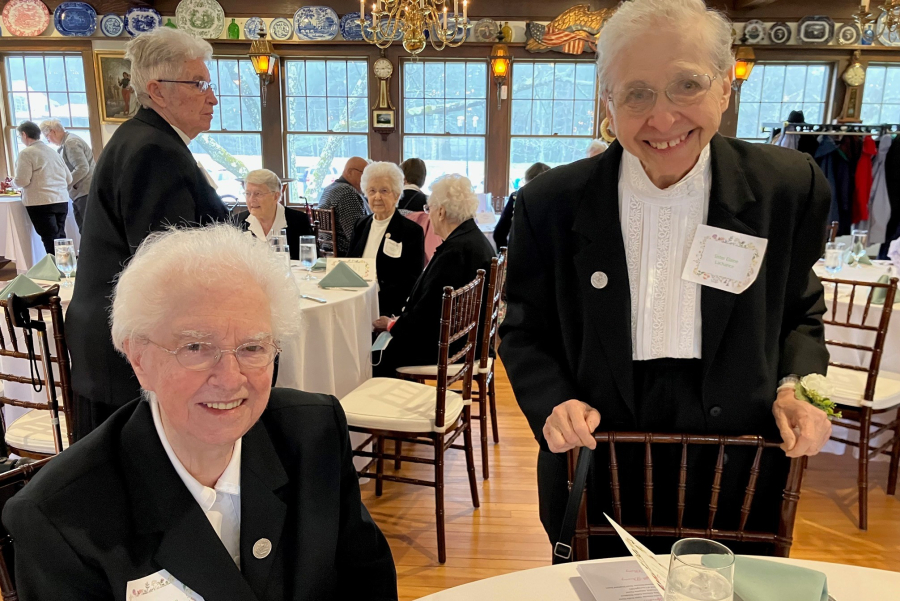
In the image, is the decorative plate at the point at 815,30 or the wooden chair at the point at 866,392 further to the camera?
the decorative plate at the point at 815,30

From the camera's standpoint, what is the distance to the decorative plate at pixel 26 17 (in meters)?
7.17

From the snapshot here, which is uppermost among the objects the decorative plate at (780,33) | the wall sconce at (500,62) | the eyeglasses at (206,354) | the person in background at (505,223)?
the decorative plate at (780,33)

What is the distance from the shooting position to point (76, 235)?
7574 millimetres

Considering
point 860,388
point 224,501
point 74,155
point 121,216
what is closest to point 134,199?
point 121,216

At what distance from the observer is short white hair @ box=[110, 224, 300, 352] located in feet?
3.03

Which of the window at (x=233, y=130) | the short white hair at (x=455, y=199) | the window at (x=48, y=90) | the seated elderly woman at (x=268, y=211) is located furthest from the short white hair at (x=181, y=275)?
the window at (x=48, y=90)

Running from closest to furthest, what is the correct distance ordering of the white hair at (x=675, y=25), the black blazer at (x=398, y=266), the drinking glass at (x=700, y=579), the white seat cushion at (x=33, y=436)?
the drinking glass at (x=700, y=579), the white hair at (x=675, y=25), the white seat cushion at (x=33, y=436), the black blazer at (x=398, y=266)

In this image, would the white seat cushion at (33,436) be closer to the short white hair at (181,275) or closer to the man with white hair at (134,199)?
the man with white hair at (134,199)

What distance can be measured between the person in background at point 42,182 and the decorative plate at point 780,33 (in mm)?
8178

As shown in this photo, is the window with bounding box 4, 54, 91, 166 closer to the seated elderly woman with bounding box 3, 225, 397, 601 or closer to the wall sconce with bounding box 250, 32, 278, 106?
the wall sconce with bounding box 250, 32, 278, 106

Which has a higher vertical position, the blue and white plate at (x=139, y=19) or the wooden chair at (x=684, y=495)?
the blue and white plate at (x=139, y=19)

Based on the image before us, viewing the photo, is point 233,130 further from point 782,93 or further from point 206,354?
point 206,354

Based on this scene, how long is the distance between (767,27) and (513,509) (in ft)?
22.6

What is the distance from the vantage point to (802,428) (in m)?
1.07
